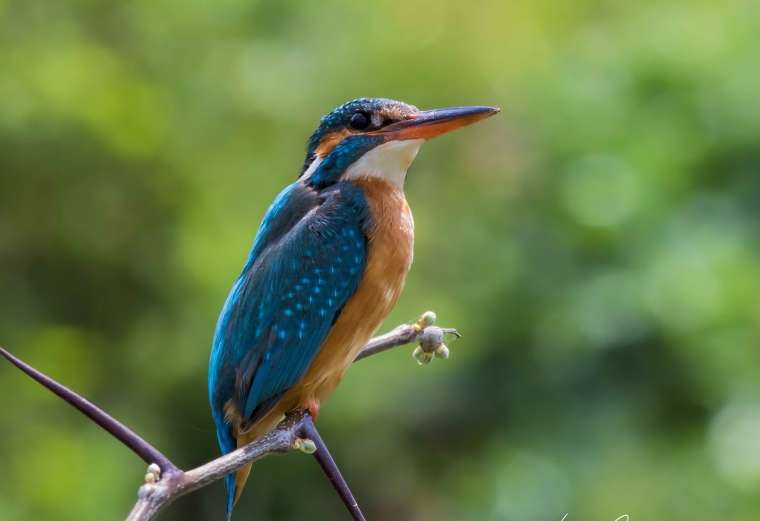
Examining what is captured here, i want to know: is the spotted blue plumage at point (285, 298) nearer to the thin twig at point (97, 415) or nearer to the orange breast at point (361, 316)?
the orange breast at point (361, 316)

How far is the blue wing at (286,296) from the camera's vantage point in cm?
209

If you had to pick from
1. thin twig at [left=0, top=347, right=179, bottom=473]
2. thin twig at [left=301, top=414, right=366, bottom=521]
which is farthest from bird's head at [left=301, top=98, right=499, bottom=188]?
thin twig at [left=0, top=347, right=179, bottom=473]

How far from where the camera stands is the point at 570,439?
549 cm

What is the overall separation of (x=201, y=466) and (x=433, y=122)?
1.05 metres

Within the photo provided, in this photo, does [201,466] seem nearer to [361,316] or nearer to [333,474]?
[333,474]

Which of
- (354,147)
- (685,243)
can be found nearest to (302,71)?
(685,243)

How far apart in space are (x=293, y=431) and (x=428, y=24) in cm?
538

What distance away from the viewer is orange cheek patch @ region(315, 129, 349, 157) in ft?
7.78

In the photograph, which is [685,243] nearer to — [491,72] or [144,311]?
[491,72]

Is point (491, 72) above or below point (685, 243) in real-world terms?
above

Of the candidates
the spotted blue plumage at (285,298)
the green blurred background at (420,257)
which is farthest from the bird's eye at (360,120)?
the green blurred background at (420,257)

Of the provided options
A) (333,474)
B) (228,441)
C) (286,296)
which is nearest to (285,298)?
(286,296)

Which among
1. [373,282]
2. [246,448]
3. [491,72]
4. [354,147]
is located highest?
[491,72]

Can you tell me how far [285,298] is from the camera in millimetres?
2160
